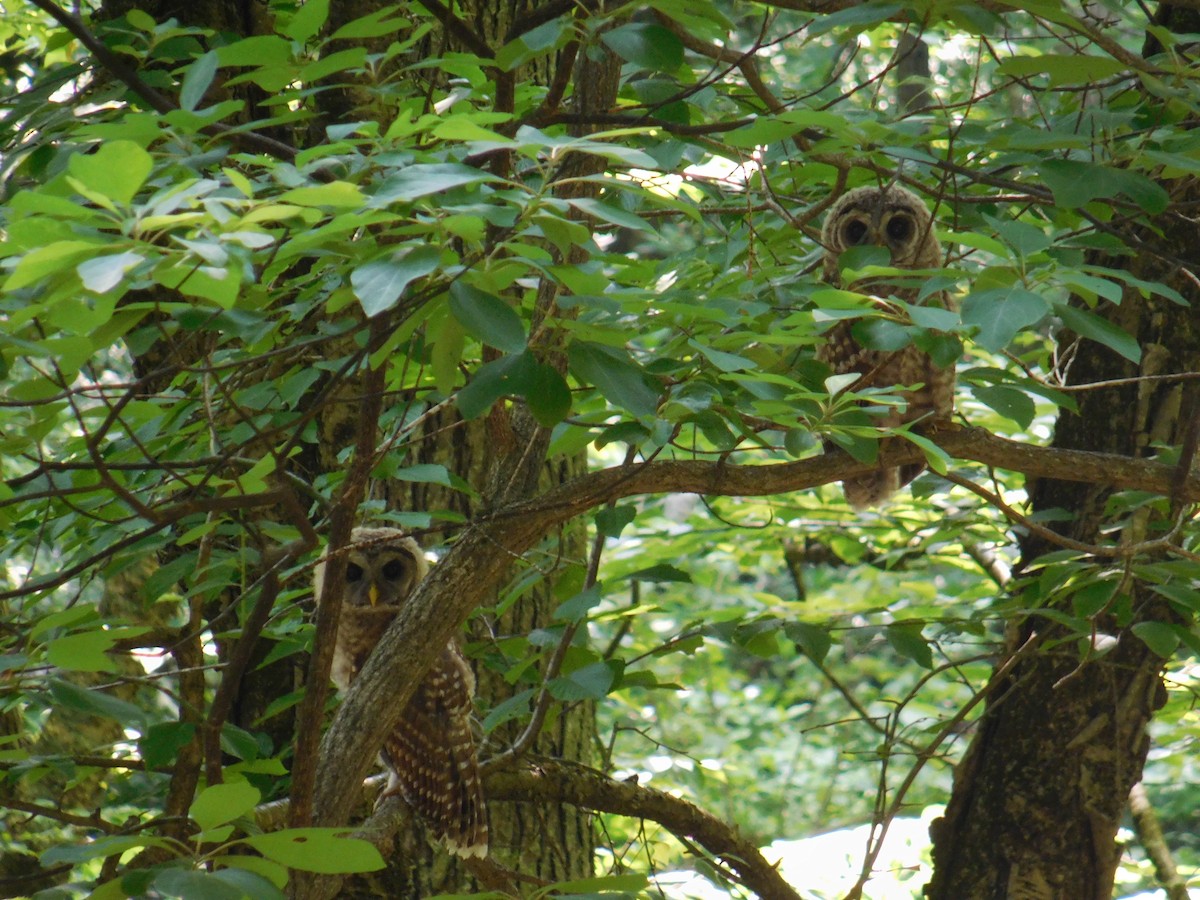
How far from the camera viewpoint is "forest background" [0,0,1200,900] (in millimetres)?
1249

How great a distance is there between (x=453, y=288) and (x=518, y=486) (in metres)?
0.92

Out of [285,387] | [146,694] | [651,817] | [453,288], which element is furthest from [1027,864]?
[146,694]

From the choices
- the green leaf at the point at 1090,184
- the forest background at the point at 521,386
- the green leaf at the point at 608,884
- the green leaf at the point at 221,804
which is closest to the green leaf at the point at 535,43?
the forest background at the point at 521,386

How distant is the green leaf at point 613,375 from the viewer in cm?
138

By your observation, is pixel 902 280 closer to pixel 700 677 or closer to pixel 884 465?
pixel 884 465

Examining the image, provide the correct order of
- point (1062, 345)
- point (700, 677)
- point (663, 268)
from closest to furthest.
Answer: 1. point (663, 268)
2. point (1062, 345)
3. point (700, 677)

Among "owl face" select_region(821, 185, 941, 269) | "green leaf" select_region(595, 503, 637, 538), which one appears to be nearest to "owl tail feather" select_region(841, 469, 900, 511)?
"owl face" select_region(821, 185, 941, 269)

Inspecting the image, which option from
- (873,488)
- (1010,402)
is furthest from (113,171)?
(873,488)

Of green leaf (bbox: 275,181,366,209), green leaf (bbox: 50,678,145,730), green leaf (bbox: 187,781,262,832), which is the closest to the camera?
green leaf (bbox: 275,181,366,209)

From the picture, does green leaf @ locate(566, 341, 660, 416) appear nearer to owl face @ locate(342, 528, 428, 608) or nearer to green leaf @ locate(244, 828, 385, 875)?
green leaf @ locate(244, 828, 385, 875)

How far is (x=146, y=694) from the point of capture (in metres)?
3.86

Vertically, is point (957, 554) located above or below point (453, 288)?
above

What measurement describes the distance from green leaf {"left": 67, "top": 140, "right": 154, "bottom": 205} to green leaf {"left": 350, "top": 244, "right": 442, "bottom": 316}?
0.68 ft

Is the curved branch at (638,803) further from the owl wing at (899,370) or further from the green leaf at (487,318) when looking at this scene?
the green leaf at (487,318)
